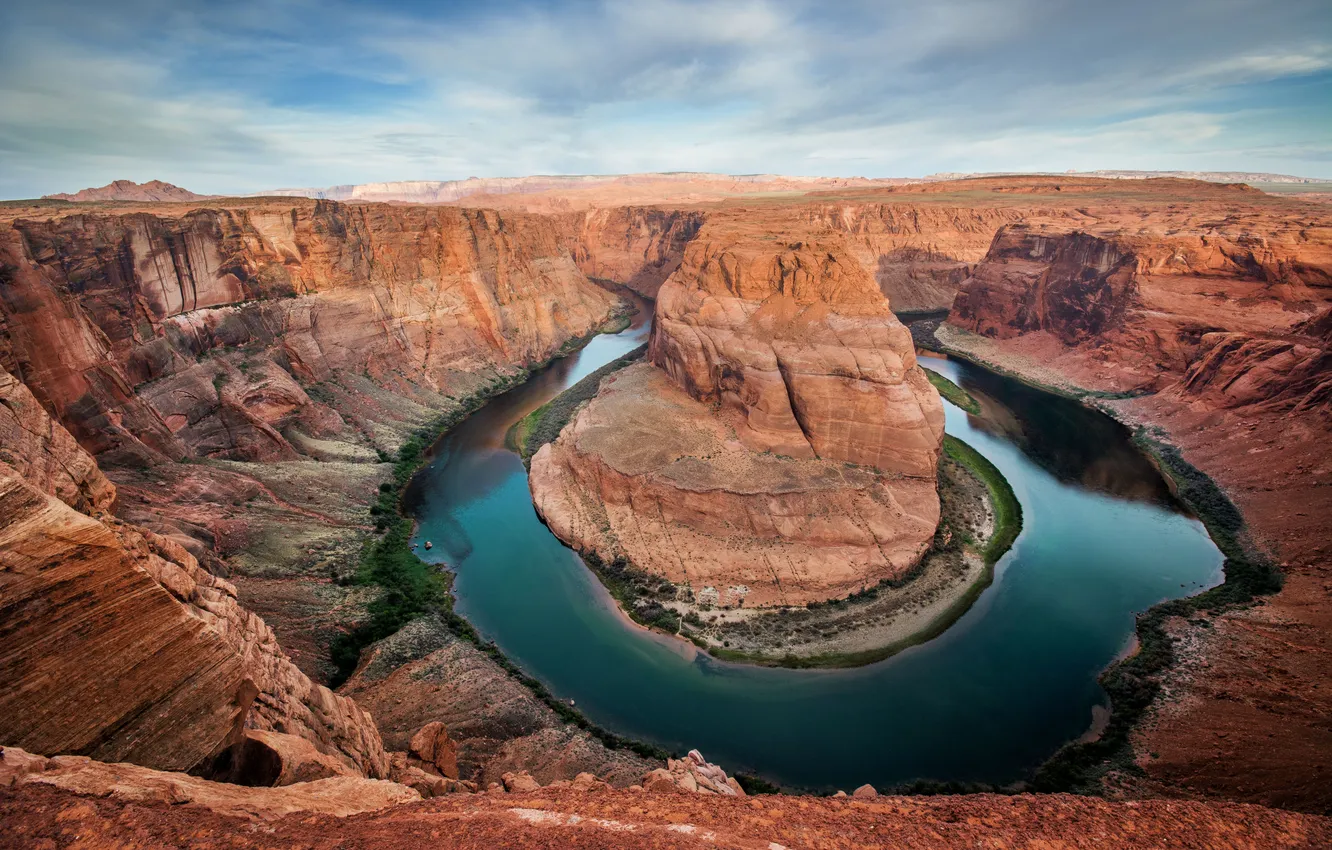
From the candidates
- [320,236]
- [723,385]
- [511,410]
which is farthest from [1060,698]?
[320,236]

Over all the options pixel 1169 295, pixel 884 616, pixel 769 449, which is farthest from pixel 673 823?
pixel 1169 295

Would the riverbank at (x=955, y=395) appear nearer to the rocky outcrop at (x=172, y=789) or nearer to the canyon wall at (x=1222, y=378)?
the canyon wall at (x=1222, y=378)

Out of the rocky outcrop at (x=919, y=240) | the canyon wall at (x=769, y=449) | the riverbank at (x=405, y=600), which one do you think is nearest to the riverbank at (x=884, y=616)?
the canyon wall at (x=769, y=449)

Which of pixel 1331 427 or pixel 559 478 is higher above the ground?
pixel 1331 427

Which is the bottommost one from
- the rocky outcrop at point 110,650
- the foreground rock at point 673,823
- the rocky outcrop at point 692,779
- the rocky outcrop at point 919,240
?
the rocky outcrop at point 692,779

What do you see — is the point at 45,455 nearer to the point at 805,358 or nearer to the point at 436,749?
the point at 436,749

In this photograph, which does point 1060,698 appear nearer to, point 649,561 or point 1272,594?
point 1272,594
